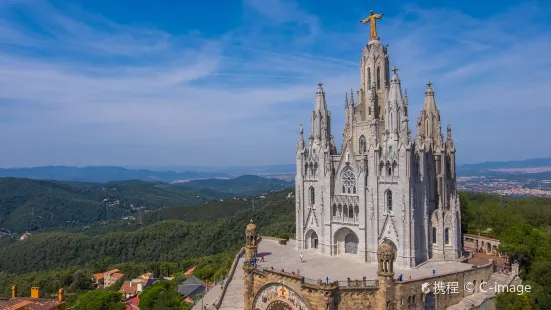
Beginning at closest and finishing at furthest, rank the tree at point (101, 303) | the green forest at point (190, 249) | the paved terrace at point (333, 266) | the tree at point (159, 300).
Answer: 1. the paved terrace at point (333, 266)
2. the tree at point (159, 300)
3. the green forest at point (190, 249)
4. the tree at point (101, 303)

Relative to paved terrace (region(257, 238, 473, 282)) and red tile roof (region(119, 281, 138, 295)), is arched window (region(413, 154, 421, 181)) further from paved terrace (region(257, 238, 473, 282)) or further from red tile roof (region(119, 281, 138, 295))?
red tile roof (region(119, 281, 138, 295))

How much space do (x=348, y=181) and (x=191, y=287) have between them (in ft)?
68.7

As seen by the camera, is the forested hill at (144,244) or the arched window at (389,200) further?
the forested hill at (144,244)

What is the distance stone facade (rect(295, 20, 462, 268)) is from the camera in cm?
3195

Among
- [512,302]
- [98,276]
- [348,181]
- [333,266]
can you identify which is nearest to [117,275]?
[98,276]

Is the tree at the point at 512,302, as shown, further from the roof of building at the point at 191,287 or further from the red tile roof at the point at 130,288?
the red tile roof at the point at 130,288

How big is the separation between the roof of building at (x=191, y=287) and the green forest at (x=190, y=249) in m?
1.52

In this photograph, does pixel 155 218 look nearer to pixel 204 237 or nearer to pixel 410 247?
pixel 204 237

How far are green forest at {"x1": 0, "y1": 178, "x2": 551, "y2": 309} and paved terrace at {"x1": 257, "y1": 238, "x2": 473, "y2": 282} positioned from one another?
187 inches

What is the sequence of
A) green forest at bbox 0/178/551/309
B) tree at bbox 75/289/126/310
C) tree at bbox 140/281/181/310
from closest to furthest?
1. tree at bbox 140/281/181/310
2. green forest at bbox 0/178/551/309
3. tree at bbox 75/289/126/310

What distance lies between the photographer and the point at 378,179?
3306 cm

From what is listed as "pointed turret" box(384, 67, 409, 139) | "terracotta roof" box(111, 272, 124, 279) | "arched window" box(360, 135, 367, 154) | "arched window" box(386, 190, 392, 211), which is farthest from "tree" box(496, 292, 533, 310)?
"terracotta roof" box(111, 272, 124, 279)

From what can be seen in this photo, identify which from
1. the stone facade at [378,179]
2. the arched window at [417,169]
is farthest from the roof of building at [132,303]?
the arched window at [417,169]

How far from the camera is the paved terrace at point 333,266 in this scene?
2892 centimetres
